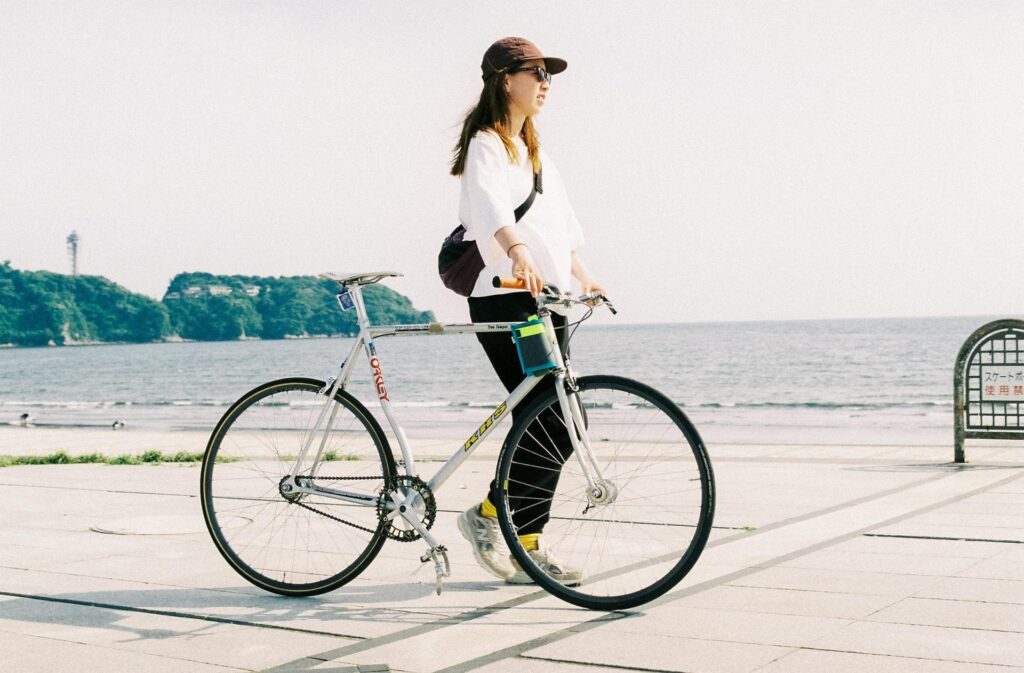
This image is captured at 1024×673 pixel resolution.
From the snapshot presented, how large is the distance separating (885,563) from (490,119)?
8.34 ft

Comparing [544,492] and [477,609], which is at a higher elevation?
[544,492]

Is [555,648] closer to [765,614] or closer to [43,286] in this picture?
[765,614]

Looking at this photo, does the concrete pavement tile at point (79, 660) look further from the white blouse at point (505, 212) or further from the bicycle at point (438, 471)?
the white blouse at point (505, 212)

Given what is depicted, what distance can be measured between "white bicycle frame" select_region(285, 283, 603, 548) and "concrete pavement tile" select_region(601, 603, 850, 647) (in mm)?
537

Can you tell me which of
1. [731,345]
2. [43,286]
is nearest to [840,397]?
[731,345]

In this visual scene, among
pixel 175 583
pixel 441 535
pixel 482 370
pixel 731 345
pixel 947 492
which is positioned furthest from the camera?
pixel 731 345

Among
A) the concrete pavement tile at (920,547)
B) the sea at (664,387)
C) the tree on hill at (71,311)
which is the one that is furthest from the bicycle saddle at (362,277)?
the tree on hill at (71,311)

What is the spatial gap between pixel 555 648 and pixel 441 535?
2528mm

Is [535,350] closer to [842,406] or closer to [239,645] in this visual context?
[239,645]

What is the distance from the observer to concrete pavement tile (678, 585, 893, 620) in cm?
407

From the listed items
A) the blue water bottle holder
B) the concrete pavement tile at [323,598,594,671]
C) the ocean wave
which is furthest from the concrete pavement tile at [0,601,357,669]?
the ocean wave

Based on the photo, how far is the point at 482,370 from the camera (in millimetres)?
80875

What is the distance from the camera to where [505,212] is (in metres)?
4.37

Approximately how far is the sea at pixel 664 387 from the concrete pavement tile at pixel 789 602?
39.1 feet
